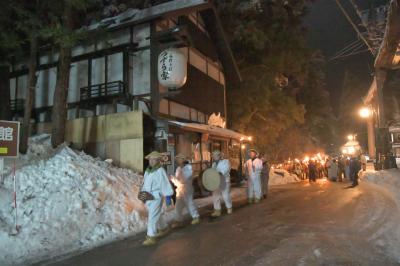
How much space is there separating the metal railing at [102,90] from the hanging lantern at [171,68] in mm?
2102

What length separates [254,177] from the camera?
1438 cm

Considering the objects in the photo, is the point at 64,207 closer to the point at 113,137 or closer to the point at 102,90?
the point at 113,137

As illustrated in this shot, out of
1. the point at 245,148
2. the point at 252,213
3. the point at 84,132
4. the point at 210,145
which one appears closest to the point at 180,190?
the point at 252,213

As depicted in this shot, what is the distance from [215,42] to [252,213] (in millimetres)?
14726

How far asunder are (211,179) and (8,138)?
5.82 m

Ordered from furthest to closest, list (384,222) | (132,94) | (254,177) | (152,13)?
(132,94), (152,13), (254,177), (384,222)

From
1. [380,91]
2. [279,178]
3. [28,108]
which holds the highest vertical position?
[380,91]

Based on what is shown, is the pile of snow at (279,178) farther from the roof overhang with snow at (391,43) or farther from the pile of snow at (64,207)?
the pile of snow at (64,207)

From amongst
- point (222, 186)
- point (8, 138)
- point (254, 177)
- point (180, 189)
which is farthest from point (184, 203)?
point (8, 138)

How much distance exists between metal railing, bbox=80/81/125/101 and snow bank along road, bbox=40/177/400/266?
→ 29.1 ft

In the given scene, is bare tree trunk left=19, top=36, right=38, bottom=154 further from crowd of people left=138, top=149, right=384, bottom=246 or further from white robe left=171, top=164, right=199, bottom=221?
white robe left=171, top=164, right=199, bottom=221

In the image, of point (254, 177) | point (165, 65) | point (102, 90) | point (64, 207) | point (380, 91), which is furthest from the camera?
point (380, 91)

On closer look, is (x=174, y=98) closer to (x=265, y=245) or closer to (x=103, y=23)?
(x=103, y=23)

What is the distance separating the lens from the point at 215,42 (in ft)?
77.4
